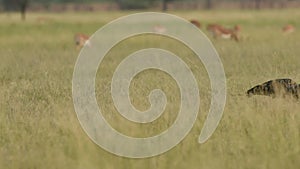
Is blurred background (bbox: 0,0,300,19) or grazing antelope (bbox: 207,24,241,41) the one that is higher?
blurred background (bbox: 0,0,300,19)

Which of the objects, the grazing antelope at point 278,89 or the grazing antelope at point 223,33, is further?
the grazing antelope at point 223,33

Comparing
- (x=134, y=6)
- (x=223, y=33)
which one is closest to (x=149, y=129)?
(x=223, y=33)

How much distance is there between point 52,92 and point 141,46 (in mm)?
17171

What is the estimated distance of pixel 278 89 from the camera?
10.3 meters

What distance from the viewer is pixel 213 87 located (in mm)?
11398

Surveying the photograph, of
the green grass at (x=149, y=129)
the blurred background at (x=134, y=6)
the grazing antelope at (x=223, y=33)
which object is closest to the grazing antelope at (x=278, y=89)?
the green grass at (x=149, y=129)

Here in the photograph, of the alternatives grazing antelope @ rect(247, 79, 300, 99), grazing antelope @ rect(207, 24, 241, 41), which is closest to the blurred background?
grazing antelope @ rect(207, 24, 241, 41)

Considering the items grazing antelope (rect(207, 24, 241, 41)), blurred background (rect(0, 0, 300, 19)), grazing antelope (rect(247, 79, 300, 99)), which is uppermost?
blurred background (rect(0, 0, 300, 19))

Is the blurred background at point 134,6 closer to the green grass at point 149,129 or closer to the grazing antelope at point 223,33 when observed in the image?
the grazing antelope at point 223,33

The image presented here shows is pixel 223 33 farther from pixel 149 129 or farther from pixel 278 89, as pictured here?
pixel 149 129

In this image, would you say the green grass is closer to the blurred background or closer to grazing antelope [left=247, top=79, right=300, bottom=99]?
grazing antelope [left=247, top=79, right=300, bottom=99]

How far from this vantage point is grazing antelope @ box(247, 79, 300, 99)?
10.0 metres

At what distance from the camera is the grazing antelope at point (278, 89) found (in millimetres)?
10006

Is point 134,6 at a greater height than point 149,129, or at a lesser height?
greater
